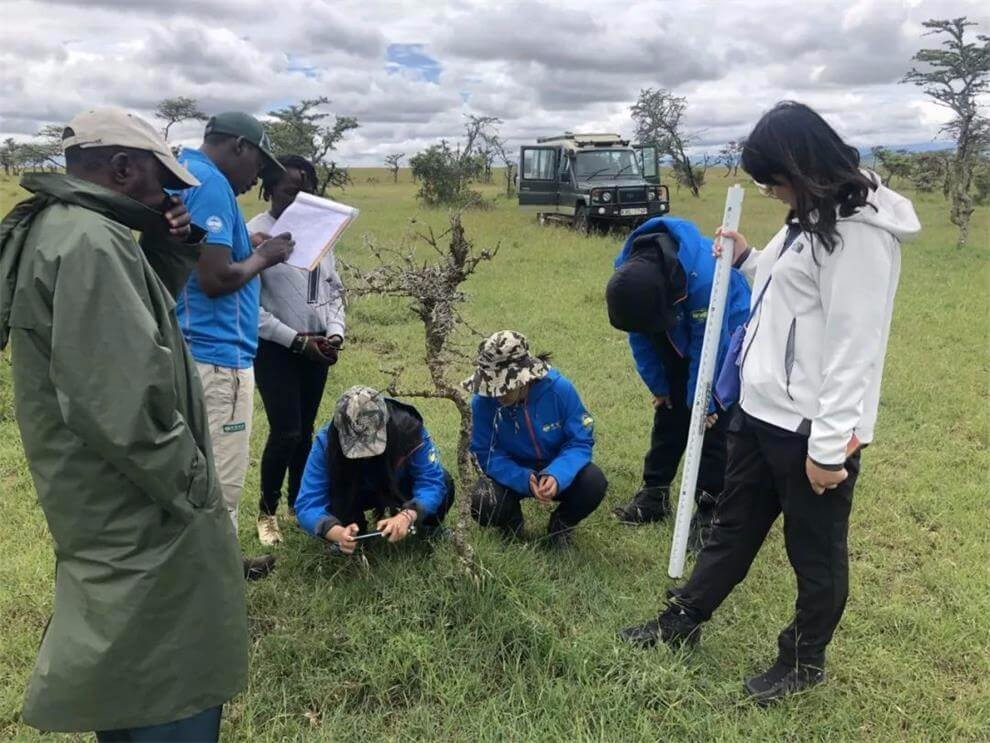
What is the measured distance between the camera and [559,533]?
11.1 feet

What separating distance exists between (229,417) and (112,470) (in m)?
1.19

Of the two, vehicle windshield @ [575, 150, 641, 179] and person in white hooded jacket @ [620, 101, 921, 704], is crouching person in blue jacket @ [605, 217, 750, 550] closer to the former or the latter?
person in white hooded jacket @ [620, 101, 921, 704]

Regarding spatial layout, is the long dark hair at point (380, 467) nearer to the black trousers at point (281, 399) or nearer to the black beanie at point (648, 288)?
the black trousers at point (281, 399)

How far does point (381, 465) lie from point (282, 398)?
1.78 ft

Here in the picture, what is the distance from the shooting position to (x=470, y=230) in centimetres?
1648

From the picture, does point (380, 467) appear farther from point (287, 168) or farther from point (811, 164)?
point (811, 164)

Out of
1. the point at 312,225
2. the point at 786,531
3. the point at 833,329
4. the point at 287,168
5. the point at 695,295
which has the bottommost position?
the point at 786,531

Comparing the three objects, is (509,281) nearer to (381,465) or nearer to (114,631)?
(381,465)

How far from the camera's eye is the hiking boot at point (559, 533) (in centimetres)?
336

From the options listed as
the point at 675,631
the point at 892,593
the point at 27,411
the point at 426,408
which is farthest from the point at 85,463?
the point at 426,408

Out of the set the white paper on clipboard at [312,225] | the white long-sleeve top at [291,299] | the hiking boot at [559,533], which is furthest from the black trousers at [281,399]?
the hiking boot at [559,533]

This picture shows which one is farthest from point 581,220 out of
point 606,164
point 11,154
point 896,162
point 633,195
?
point 896,162

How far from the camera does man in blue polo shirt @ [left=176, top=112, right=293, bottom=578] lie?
2443 mm

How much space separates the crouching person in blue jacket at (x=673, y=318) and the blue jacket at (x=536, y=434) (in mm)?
430
